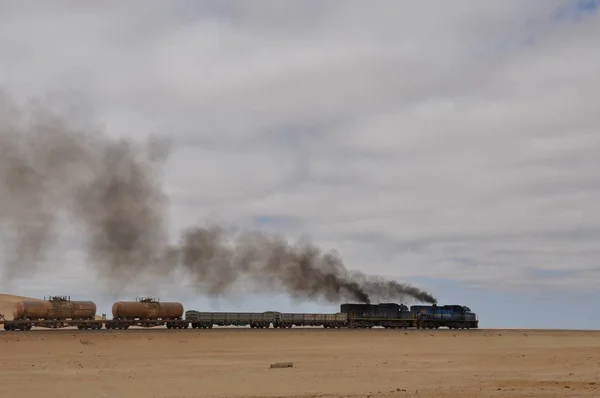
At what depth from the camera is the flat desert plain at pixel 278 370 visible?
93.6 feet

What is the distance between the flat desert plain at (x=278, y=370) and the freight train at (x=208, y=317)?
969 cm

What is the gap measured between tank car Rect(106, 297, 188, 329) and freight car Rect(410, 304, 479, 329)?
99.8 feet

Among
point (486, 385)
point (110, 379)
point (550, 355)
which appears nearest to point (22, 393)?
point (110, 379)

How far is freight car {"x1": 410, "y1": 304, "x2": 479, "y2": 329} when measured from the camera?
87.9 m

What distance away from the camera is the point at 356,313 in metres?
84.7

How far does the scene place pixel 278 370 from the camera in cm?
3775

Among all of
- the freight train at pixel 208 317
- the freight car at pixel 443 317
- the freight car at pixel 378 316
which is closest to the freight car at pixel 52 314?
the freight train at pixel 208 317

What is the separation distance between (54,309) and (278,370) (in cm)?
3852

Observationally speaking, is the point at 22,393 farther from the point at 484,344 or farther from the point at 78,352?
the point at 484,344

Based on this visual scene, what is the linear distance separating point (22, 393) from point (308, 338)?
3764 centimetres

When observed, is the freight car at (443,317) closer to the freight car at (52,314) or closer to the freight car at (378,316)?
the freight car at (378,316)

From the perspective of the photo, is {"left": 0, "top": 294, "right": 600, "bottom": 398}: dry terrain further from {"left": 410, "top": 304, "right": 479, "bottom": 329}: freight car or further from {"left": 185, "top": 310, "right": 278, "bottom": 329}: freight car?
{"left": 410, "top": 304, "right": 479, "bottom": 329}: freight car

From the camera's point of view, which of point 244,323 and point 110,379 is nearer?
point 110,379

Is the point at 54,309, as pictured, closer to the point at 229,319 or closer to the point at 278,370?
the point at 229,319
